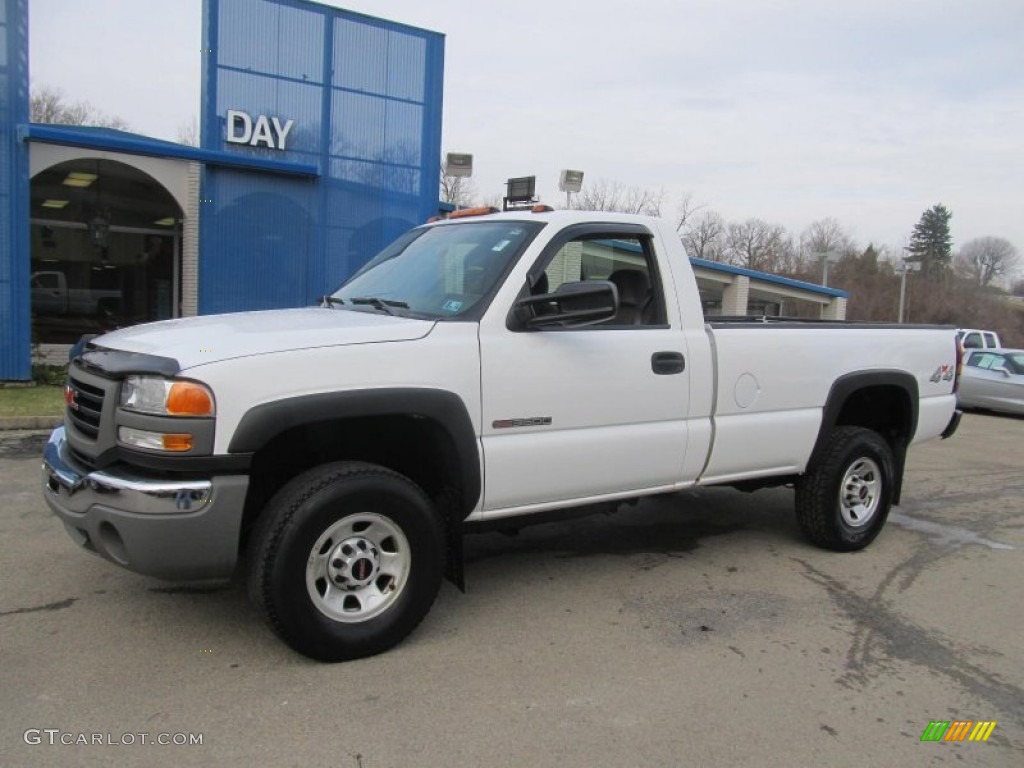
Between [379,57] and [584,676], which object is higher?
[379,57]

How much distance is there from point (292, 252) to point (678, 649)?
12517 mm

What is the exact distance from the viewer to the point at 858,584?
A: 484 centimetres

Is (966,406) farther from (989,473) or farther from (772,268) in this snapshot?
(772,268)

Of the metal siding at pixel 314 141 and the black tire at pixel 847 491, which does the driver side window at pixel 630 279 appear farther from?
the metal siding at pixel 314 141

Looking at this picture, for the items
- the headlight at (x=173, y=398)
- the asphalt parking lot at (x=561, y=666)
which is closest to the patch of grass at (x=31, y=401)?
the asphalt parking lot at (x=561, y=666)

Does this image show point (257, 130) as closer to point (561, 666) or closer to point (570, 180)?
point (570, 180)

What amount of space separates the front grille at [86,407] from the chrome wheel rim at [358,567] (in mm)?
1065

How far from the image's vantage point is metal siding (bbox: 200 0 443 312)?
1401 cm

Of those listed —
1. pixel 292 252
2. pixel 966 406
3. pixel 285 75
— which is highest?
pixel 285 75

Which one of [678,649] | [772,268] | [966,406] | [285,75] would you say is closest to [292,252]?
[285,75]

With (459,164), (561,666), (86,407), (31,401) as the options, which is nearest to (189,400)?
(86,407)

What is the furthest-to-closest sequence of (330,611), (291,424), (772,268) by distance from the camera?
(772,268) → (330,611) → (291,424)

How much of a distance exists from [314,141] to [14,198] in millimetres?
5014

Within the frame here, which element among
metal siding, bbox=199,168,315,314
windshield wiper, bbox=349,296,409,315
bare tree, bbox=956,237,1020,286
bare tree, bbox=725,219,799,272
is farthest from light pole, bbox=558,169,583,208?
bare tree, bbox=956,237,1020,286
